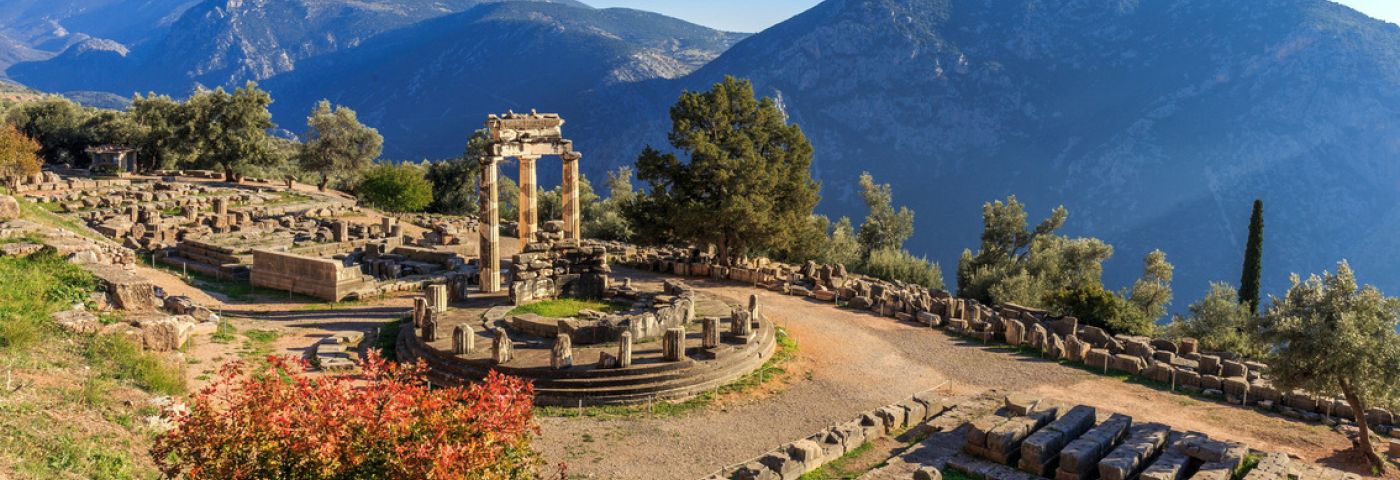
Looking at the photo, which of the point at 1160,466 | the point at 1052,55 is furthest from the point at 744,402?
the point at 1052,55

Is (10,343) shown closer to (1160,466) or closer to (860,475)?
(860,475)

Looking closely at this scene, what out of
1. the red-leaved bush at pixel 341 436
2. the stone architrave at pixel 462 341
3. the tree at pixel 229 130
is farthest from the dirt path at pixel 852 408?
the tree at pixel 229 130

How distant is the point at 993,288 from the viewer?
38125 millimetres

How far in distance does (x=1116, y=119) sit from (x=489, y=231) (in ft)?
400

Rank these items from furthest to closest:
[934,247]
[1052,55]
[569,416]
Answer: [1052,55] < [934,247] < [569,416]

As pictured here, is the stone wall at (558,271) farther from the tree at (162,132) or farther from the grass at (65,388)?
the tree at (162,132)

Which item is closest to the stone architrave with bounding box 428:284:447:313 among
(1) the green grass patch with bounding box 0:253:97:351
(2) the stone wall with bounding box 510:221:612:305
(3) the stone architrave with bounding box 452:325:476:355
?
(2) the stone wall with bounding box 510:221:612:305

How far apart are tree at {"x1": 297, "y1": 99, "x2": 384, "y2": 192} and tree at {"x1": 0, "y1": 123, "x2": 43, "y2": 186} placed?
63.0 feet

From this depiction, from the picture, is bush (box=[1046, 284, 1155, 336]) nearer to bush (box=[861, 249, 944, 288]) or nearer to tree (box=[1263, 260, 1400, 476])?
bush (box=[861, 249, 944, 288])

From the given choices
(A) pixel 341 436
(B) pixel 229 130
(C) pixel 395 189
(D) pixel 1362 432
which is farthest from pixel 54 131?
(D) pixel 1362 432

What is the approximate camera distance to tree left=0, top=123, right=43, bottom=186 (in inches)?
1775

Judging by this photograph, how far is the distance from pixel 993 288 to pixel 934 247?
273ft

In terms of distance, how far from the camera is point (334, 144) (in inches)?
2635

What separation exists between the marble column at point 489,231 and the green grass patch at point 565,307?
325 centimetres
